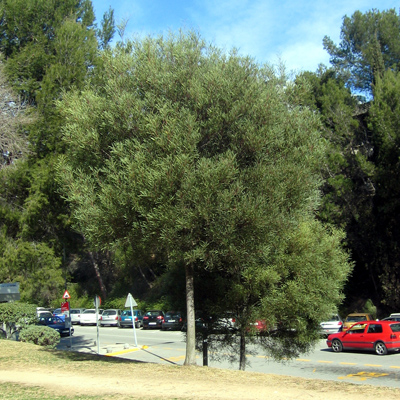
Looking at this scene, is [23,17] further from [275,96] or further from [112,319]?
[112,319]

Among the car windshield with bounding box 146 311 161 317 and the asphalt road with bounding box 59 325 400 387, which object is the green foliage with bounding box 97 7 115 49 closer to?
the asphalt road with bounding box 59 325 400 387

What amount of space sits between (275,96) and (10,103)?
11962 millimetres

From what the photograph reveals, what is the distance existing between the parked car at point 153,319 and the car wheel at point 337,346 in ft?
57.0

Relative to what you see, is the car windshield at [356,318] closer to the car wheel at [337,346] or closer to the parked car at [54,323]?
the car wheel at [337,346]

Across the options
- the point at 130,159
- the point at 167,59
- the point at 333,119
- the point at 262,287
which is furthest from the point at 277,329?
the point at 333,119

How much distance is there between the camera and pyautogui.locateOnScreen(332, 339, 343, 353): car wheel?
64.7 ft

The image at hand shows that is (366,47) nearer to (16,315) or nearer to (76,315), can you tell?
(76,315)

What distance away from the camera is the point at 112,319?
38.0 m

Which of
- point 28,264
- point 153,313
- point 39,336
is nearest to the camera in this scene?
point 39,336

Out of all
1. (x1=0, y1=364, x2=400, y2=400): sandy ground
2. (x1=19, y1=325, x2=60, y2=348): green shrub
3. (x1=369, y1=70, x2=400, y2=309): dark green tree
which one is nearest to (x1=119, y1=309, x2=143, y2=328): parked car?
(x1=369, y1=70, x2=400, y2=309): dark green tree

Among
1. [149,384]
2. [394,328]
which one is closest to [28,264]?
[149,384]

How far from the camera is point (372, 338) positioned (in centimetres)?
1841

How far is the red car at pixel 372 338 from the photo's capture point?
17850 mm

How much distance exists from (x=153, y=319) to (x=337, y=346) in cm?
1829
